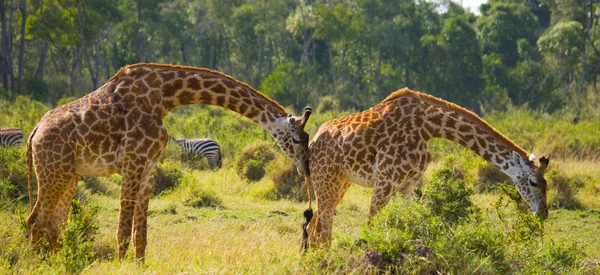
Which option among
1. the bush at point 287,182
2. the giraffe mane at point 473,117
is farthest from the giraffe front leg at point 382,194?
the bush at point 287,182

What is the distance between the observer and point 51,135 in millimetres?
7219

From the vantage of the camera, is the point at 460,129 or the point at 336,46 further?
the point at 336,46

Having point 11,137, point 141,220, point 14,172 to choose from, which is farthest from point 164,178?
point 141,220

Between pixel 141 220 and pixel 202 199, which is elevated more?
pixel 141 220

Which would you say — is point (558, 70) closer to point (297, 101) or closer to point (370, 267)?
point (297, 101)

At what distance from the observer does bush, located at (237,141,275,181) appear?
1527cm

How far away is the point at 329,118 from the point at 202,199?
14896 mm

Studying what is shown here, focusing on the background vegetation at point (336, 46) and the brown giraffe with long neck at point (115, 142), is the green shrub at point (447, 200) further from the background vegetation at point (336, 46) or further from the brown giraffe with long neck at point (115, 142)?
the background vegetation at point (336, 46)

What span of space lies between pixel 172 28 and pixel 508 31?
20.2 m

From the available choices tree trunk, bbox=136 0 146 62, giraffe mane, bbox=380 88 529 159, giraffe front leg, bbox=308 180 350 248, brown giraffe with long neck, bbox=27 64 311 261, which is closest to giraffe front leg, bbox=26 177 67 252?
brown giraffe with long neck, bbox=27 64 311 261

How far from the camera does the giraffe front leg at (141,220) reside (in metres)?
7.38

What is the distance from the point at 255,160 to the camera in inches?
617

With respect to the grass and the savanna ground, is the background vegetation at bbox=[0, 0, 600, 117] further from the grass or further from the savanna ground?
the grass

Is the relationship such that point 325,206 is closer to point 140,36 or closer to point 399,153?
point 399,153
